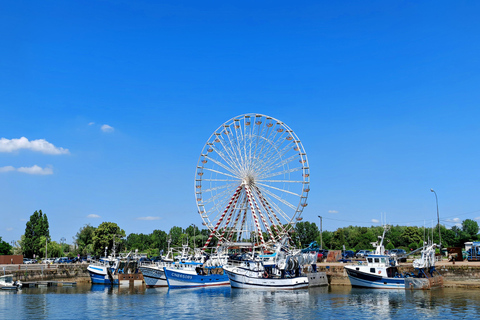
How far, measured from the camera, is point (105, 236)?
116438 millimetres

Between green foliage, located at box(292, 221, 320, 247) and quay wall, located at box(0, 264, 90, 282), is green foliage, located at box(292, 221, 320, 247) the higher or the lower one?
the higher one

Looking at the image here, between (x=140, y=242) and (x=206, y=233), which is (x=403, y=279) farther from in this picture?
(x=140, y=242)

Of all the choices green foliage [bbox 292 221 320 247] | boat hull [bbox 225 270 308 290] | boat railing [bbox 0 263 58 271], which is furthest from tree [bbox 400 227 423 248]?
boat railing [bbox 0 263 58 271]

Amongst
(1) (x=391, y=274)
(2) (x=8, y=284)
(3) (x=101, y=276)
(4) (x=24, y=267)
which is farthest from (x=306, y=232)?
(2) (x=8, y=284)

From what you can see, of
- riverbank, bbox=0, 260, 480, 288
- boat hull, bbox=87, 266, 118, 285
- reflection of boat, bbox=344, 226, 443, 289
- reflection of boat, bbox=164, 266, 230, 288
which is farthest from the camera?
boat hull, bbox=87, 266, 118, 285

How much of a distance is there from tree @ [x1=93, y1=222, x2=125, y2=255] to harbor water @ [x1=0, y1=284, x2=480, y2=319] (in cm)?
4900

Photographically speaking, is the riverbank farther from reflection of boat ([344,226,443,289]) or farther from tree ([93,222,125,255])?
tree ([93,222,125,255])

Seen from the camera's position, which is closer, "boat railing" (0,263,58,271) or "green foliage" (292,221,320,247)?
"boat railing" (0,263,58,271)

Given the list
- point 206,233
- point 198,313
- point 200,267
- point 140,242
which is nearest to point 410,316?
point 198,313

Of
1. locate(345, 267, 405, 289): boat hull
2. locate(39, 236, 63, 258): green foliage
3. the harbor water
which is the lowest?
→ the harbor water

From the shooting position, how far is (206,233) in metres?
167

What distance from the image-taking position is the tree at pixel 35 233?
122 meters

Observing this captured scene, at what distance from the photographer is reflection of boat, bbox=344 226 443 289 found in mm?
60312

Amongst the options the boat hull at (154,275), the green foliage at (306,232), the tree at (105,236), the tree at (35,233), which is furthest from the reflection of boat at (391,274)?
the tree at (35,233)
